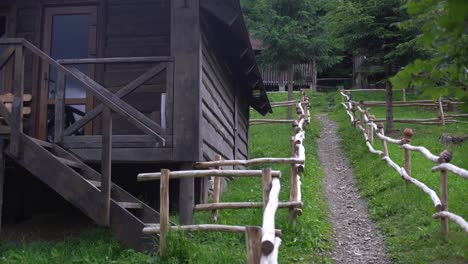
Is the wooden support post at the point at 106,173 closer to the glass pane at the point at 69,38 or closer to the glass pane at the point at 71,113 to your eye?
the glass pane at the point at 71,113

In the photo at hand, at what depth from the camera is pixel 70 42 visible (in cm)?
859

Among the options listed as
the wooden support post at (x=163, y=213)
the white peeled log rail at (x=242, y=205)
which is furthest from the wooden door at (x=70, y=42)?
the wooden support post at (x=163, y=213)

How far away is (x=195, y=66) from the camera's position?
704 cm

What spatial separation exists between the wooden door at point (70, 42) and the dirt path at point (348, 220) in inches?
173

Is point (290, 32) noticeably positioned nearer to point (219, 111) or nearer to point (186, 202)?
point (219, 111)

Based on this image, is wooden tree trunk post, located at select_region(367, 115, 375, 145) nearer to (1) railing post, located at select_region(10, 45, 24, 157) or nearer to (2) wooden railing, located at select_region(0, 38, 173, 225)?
(2) wooden railing, located at select_region(0, 38, 173, 225)

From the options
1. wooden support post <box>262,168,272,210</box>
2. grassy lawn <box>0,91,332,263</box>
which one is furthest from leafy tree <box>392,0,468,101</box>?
wooden support post <box>262,168,272,210</box>

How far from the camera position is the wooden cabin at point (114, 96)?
20.2 ft

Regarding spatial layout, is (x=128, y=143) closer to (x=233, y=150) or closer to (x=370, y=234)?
(x=370, y=234)

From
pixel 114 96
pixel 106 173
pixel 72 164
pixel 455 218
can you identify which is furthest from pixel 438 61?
pixel 72 164

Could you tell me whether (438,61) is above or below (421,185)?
above

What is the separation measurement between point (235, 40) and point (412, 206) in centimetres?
406

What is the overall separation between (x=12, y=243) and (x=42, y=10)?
12.8 feet

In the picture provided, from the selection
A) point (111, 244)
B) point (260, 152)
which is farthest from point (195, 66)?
point (260, 152)
